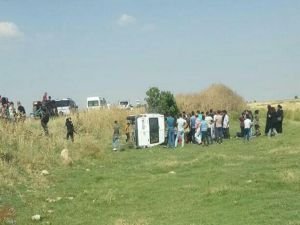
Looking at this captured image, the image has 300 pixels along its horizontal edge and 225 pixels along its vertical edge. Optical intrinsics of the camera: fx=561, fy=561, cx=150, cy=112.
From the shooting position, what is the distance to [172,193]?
1502 centimetres

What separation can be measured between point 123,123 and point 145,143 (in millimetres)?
9411

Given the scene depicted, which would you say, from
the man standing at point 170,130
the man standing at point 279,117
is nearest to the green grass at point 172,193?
the man standing at point 170,130

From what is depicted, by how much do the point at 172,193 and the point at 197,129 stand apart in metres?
18.4

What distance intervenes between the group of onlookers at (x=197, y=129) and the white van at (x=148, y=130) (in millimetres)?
1127

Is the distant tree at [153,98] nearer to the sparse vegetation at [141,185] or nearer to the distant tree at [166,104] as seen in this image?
the distant tree at [166,104]

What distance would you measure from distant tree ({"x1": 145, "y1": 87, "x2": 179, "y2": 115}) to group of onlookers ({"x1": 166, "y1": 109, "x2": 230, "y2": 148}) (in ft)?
38.3

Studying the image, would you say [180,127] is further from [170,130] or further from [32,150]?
[32,150]

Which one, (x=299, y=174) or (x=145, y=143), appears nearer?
(x=299, y=174)

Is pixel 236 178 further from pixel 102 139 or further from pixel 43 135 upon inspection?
pixel 102 139

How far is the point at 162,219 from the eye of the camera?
11930mm

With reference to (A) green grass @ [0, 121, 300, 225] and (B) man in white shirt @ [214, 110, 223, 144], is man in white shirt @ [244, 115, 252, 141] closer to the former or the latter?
(B) man in white shirt @ [214, 110, 223, 144]

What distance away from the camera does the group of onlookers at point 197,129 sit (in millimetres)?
32656

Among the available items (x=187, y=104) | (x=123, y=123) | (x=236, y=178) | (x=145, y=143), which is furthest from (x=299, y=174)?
(x=187, y=104)

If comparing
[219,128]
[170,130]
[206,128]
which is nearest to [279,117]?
[219,128]
